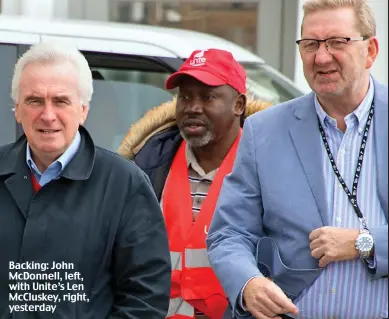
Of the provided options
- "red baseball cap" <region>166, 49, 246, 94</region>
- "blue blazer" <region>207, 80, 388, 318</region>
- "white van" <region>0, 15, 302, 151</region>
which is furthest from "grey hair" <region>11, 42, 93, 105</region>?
"white van" <region>0, 15, 302, 151</region>

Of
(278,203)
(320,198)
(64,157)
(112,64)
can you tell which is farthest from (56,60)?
(112,64)

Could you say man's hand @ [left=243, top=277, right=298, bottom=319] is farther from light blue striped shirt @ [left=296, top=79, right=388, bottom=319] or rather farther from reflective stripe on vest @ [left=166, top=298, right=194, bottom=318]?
reflective stripe on vest @ [left=166, top=298, right=194, bottom=318]

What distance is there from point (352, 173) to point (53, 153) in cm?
98

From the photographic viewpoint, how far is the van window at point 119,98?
5.30 m

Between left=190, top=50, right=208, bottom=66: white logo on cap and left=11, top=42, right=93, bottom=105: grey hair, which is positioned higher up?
left=190, top=50, right=208, bottom=66: white logo on cap

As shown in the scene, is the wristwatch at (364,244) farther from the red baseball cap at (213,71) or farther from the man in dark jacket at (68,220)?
the red baseball cap at (213,71)

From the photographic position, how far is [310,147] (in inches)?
137

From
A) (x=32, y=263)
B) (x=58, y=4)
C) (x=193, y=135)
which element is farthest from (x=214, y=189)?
(x=58, y=4)

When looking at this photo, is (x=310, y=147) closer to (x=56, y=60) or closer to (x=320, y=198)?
(x=320, y=198)

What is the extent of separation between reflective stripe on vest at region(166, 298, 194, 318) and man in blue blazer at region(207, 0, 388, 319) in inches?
24.5

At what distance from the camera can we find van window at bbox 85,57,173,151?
5.30 m

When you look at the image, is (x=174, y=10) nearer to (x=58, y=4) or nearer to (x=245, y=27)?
(x=245, y=27)

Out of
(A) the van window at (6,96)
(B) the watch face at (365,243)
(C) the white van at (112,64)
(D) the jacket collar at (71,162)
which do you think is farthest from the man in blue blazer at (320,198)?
(A) the van window at (6,96)

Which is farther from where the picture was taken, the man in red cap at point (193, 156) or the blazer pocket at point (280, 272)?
the man in red cap at point (193, 156)
